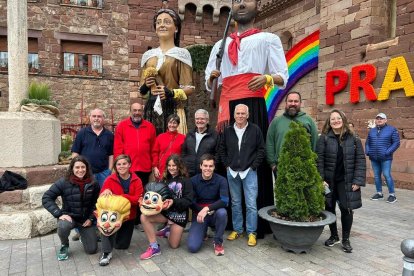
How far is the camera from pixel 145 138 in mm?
4113

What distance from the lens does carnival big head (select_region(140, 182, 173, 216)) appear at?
343cm

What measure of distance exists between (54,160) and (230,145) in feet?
7.85

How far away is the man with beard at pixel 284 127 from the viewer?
3.83 meters

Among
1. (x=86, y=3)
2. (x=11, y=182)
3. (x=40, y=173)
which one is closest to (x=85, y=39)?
(x=86, y=3)

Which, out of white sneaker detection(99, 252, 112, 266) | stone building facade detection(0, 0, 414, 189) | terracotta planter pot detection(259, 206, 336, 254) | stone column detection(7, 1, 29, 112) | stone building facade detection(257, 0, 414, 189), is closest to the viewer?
white sneaker detection(99, 252, 112, 266)

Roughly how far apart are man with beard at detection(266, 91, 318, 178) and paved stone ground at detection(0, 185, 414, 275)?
95cm

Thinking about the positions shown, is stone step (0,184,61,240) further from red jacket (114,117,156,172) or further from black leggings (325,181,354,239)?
black leggings (325,181,354,239)

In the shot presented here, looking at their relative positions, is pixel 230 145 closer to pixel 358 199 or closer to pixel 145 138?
pixel 145 138

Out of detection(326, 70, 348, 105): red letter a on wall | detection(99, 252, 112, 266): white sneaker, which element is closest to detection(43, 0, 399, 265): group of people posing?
detection(99, 252, 112, 266): white sneaker

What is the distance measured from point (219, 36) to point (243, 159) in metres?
13.4

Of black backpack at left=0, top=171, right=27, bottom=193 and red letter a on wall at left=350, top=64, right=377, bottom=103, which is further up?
red letter a on wall at left=350, top=64, right=377, bottom=103

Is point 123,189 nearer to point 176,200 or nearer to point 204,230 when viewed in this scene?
point 176,200

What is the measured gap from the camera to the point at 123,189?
11.6 ft

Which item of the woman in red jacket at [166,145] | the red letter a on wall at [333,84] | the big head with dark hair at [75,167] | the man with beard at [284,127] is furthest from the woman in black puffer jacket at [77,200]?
the red letter a on wall at [333,84]
